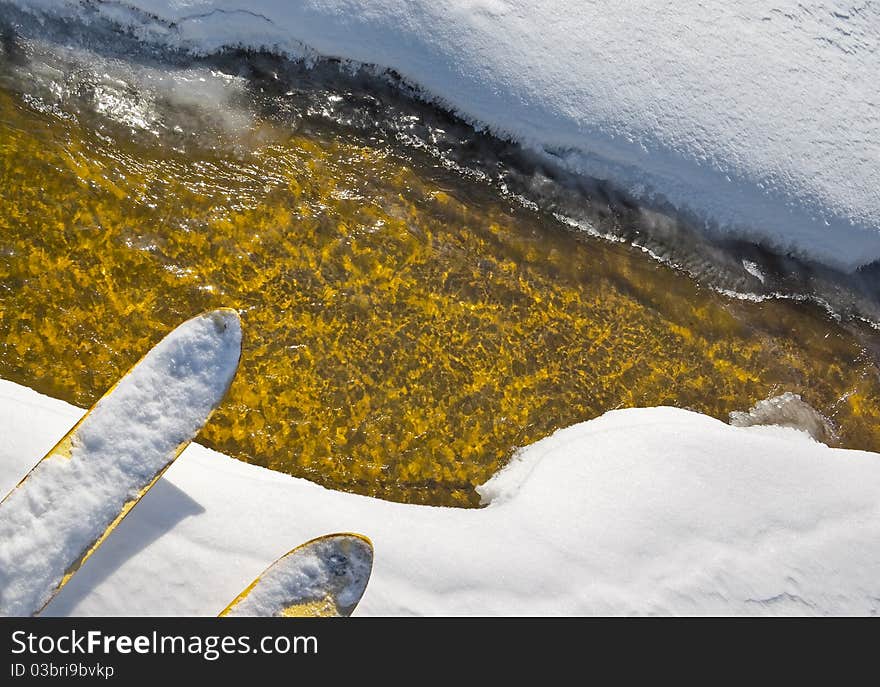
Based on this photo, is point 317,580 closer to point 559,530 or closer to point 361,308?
point 559,530

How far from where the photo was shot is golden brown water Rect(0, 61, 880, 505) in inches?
121

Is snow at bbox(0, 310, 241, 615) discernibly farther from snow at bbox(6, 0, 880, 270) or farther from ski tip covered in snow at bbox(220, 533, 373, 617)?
snow at bbox(6, 0, 880, 270)

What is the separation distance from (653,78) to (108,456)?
3.00 metres

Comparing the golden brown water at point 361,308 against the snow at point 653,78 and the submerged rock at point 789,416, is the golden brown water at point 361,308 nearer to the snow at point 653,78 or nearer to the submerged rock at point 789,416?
the submerged rock at point 789,416

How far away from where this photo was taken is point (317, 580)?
2680 mm

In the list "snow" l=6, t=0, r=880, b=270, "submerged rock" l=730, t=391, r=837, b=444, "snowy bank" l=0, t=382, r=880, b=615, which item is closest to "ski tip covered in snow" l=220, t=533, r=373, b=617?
"snowy bank" l=0, t=382, r=880, b=615

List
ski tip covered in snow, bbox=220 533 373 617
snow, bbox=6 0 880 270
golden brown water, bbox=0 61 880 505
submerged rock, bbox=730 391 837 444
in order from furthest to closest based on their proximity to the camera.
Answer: submerged rock, bbox=730 391 837 444 < snow, bbox=6 0 880 270 < golden brown water, bbox=0 61 880 505 < ski tip covered in snow, bbox=220 533 373 617

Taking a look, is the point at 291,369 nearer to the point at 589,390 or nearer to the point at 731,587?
the point at 589,390

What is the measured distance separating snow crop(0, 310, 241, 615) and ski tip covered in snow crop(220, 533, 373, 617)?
0.62m

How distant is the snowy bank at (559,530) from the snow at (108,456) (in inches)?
4.7

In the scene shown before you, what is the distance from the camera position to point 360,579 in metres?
2.69

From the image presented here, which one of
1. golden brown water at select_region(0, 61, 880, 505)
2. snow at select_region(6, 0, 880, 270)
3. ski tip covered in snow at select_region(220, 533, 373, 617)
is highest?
snow at select_region(6, 0, 880, 270)

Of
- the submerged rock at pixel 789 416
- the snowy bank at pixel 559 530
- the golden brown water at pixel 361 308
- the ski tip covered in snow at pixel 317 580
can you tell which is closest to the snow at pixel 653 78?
the golden brown water at pixel 361 308

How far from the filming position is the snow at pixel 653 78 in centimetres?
325
